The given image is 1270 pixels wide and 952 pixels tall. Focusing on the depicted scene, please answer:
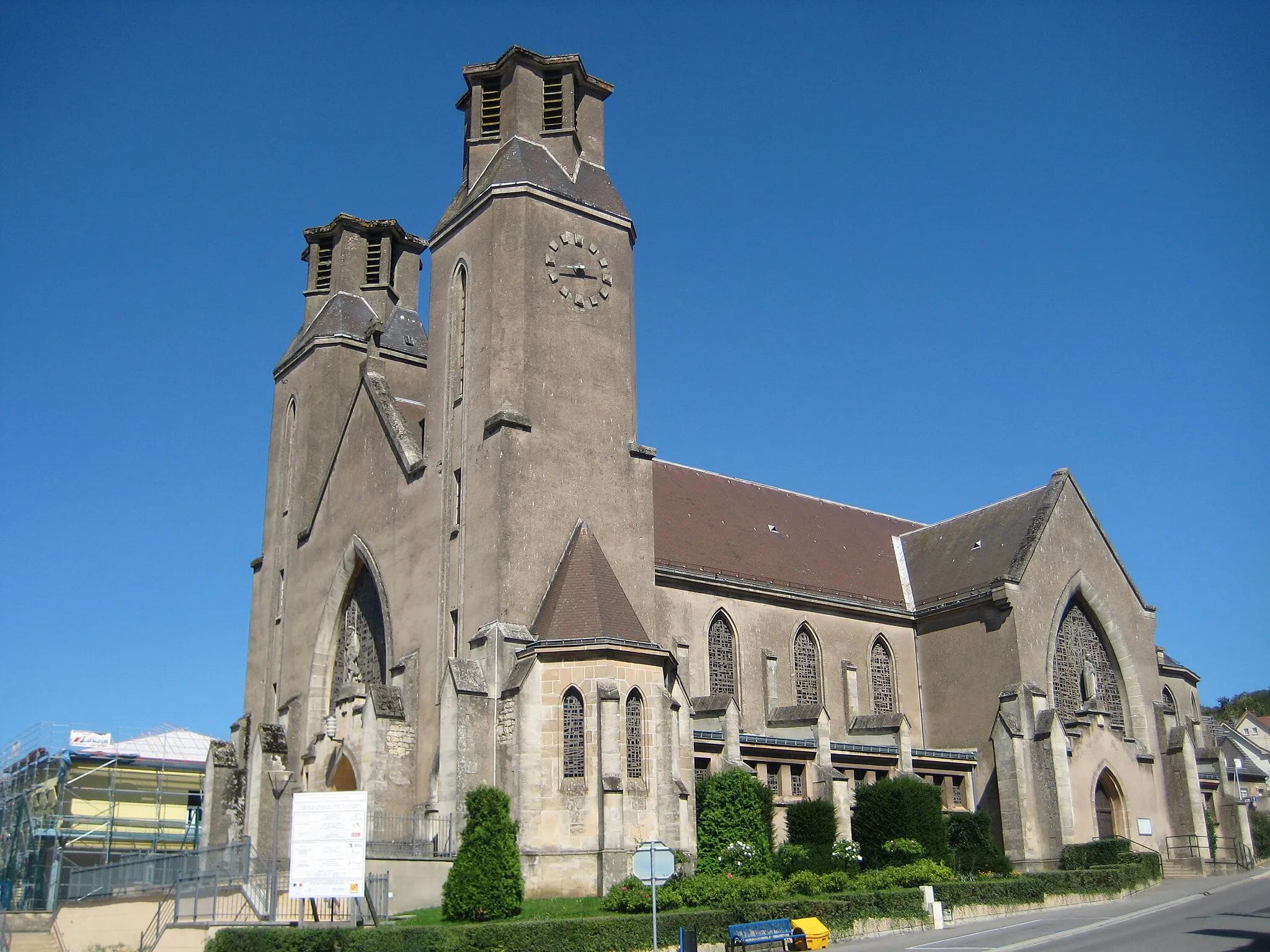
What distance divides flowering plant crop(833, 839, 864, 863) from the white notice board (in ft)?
47.3

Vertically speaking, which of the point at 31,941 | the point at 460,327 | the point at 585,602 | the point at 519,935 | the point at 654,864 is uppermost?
the point at 460,327

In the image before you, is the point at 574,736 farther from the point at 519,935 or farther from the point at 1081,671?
the point at 1081,671

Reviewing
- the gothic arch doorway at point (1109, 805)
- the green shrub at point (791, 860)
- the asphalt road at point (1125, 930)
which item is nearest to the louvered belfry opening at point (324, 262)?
the green shrub at point (791, 860)

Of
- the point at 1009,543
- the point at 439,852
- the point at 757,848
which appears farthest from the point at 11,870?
the point at 1009,543

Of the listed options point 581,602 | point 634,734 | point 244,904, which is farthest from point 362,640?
point 634,734

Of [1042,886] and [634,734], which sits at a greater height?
[634,734]

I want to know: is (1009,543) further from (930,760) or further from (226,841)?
(226,841)

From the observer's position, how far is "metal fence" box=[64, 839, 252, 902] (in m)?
28.0

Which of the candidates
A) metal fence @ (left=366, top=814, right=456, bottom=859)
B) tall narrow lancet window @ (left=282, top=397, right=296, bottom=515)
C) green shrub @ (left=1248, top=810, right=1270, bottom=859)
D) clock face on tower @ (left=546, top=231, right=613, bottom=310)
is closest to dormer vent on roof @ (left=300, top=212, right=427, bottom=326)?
tall narrow lancet window @ (left=282, top=397, right=296, bottom=515)

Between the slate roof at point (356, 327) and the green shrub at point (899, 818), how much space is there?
20877 millimetres

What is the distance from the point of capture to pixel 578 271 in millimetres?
33594

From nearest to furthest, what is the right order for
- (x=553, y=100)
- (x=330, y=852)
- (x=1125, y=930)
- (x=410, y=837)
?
1. (x=330, y=852)
2. (x=1125, y=930)
3. (x=410, y=837)
4. (x=553, y=100)

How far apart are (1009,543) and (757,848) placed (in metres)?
16.9

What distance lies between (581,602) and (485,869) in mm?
7321
